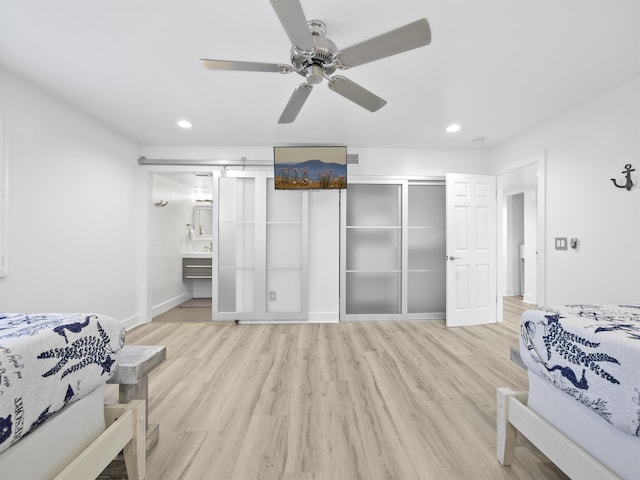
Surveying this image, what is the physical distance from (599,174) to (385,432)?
9.29 feet

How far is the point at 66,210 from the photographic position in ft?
8.55

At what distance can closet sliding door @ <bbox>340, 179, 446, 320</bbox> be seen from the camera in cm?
386

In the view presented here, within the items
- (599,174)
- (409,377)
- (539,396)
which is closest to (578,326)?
(539,396)

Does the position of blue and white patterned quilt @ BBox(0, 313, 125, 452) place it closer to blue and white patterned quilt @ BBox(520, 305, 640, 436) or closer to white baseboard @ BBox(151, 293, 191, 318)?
blue and white patterned quilt @ BBox(520, 305, 640, 436)

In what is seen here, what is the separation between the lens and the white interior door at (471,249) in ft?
11.8

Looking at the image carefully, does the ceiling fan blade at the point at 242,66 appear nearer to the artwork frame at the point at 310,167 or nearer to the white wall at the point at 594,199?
the artwork frame at the point at 310,167

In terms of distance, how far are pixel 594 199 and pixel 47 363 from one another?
147 inches

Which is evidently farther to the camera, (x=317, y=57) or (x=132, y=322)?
(x=132, y=322)

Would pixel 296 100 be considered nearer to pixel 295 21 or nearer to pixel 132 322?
pixel 295 21

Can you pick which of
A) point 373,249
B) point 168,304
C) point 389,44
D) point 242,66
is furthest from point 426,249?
point 168,304

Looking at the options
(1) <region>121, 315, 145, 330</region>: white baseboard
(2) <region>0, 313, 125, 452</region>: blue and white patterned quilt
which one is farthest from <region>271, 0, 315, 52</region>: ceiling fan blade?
(1) <region>121, 315, 145, 330</region>: white baseboard

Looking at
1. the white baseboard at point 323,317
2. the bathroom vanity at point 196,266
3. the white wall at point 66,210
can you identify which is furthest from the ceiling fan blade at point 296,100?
the bathroom vanity at point 196,266

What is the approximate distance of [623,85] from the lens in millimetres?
2230

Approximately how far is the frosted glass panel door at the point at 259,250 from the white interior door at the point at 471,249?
1.92 meters
